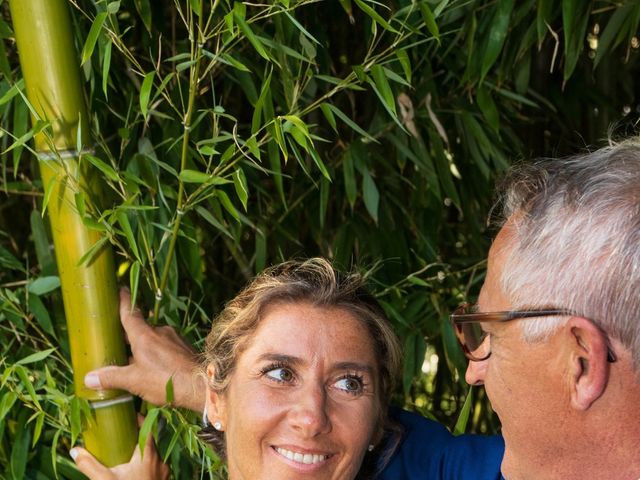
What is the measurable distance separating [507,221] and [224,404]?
635 millimetres

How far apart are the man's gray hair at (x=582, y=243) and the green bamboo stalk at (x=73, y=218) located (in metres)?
0.76

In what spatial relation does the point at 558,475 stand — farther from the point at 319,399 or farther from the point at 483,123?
the point at 483,123

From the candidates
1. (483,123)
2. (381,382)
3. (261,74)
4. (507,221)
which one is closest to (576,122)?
(483,123)

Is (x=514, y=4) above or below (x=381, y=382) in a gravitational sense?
above

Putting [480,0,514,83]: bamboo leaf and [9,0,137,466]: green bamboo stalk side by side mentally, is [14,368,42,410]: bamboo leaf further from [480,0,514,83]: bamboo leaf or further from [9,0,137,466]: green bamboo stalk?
[480,0,514,83]: bamboo leaf

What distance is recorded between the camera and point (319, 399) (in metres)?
1.84

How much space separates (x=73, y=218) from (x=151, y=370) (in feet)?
0.97

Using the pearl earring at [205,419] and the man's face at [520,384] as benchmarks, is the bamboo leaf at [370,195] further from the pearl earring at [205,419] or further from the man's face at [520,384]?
the man's face at [520,384]

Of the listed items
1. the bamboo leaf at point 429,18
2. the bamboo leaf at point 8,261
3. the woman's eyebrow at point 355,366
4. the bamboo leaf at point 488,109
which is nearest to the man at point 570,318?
the woman's eyebrow at point 355,366

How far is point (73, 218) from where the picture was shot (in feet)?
6.38

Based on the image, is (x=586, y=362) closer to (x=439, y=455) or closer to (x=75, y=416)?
(x=439, y=455)

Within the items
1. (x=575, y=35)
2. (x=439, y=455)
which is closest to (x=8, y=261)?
(x=439, y=455)

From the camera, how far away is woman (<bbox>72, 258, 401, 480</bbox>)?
1.83 meters

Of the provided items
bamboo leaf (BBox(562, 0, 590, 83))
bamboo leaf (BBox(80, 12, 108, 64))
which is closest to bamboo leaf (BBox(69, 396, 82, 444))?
bamboo leaf (BBox(80, 12, 108, 64))
